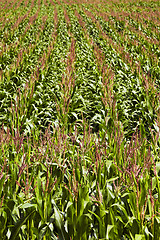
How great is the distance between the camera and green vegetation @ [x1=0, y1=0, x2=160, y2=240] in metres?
2.17

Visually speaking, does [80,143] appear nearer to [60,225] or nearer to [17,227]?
[60,225]

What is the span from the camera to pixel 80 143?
7.74ft

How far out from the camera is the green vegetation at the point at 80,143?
7.12 feet

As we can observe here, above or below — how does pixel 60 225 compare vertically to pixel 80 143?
below

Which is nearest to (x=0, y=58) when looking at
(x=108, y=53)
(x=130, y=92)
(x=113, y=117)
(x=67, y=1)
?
(x=108, y=53)

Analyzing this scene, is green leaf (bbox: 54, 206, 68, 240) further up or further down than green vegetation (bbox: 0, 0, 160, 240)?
further down

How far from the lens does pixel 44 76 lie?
6.36 metres

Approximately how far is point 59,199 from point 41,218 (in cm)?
32

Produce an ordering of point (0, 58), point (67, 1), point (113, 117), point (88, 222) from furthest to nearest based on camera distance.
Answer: point (67, 1) < point (0, 58) < point (113, 117) < point (88, 222)

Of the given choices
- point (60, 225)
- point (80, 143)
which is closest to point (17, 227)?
point (60, 225)

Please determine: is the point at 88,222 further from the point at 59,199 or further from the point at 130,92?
the point at 130,92

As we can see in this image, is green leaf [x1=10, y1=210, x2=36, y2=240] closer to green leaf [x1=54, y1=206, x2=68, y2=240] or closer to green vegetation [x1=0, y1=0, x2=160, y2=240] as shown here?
green vegetation [x1=0, y1=0, x2=160, y2=240]

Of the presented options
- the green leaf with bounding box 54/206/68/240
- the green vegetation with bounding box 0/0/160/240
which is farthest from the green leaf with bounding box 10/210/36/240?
the green leaf with bounding box 54/206/68/240

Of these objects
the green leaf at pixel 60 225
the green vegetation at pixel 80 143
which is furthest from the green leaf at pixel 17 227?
the green leaf at pixel 60 225
